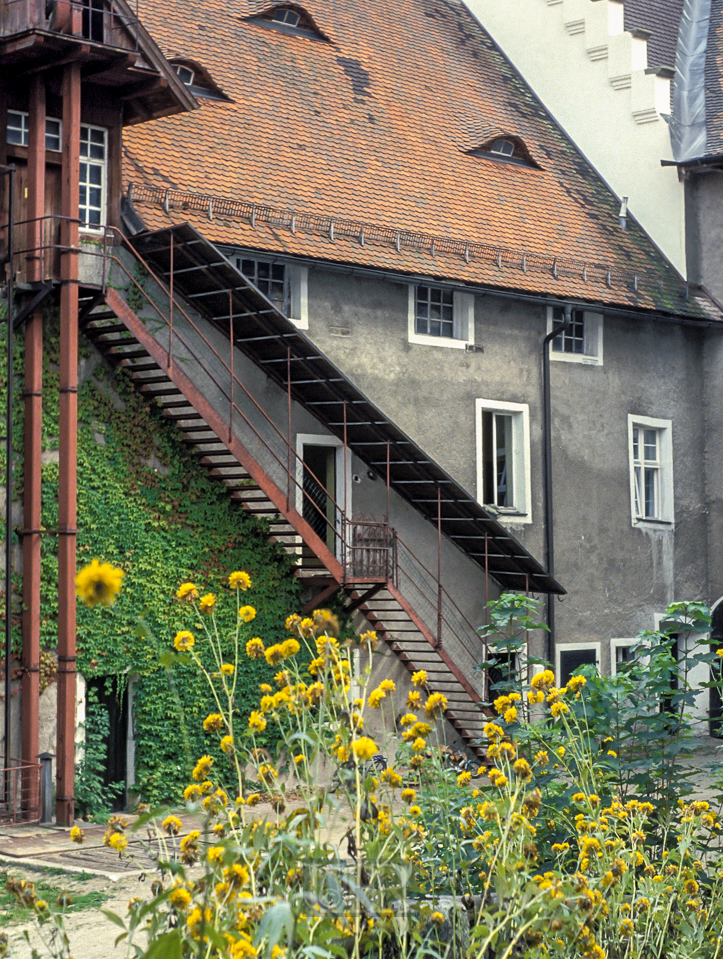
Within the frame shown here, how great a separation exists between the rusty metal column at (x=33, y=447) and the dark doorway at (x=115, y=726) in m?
1.08

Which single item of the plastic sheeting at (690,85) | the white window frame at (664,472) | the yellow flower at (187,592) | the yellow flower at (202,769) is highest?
the plastic sheeting at (690,85)

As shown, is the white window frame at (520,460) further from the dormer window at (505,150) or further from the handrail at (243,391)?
the dormer window at (505,150)

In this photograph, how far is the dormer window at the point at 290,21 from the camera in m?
22.5

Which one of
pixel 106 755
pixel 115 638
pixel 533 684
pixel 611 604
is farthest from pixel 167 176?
pixel 533 684

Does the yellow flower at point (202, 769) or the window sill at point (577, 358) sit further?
the window sill at point (577, 358)

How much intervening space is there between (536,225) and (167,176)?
7140 mm

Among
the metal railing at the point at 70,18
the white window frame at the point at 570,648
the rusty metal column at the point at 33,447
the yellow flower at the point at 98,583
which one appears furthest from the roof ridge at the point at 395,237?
the yellow flower at the point at 98,583

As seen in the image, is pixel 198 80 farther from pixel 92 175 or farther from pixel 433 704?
pixel 433 704

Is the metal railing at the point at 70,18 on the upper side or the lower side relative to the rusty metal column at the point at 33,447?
upper

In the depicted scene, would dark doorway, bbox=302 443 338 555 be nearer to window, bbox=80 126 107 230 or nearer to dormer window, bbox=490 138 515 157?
window, bbox=80 126 107 230

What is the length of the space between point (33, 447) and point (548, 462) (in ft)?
29.3

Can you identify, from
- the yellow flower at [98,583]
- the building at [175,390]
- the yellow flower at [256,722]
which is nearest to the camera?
the yellow flower at [98,583]

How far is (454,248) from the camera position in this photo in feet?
69.1

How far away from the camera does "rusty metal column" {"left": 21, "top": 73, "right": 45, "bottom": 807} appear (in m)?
15.5
